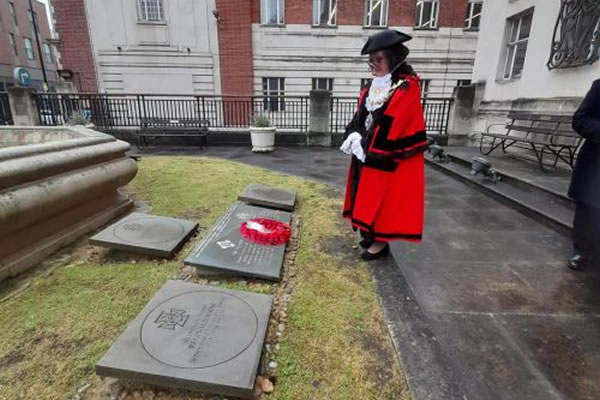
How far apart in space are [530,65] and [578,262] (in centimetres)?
721

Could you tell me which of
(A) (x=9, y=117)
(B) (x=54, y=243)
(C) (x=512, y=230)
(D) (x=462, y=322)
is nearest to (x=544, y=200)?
(C) (x=512, y=230)

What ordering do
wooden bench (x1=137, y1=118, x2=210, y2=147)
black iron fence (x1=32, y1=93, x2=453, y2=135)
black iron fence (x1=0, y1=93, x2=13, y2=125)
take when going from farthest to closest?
1. black iron fence (x1=0, y1=93, x2=13, y2=125)
2. black iron fence (x1=32, y1=93, x2=453, y2=135)
3. wooden bench (x1=137, y1=118, x2=210, y2=147)

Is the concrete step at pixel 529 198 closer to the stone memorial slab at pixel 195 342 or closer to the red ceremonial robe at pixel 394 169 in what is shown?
the red ceremonial robe at pixel 394 169

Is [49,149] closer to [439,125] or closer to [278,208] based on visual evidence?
[278,208]

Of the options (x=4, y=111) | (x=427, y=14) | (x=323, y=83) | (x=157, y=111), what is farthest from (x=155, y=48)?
(x=427, y=14)

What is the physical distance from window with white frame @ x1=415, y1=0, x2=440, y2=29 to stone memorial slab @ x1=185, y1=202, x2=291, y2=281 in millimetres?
19486

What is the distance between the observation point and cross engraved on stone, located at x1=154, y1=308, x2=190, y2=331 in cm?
193

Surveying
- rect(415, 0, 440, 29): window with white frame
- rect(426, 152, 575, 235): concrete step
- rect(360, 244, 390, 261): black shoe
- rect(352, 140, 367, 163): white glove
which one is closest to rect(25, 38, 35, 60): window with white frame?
rect(415, 0, 440, 29): window with white frame

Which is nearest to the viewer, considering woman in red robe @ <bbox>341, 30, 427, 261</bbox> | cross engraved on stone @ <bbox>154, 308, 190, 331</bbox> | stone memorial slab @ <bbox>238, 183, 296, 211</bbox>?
cross engraved on stone @ <bbox>154, 308, 190, 331</bbox>

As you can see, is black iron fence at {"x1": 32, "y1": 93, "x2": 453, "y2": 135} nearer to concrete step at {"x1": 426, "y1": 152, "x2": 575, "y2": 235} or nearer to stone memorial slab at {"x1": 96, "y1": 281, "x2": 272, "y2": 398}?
concrete step at {"x1": 426, "y1": 152, "x2": 575, "y2": 235}

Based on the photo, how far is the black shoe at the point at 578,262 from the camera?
3.04m

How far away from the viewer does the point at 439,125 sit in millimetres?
11445

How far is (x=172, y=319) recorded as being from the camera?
1981 mm

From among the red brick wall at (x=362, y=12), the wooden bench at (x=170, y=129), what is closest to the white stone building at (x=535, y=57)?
the red brick wall at (x=362, y=12)
